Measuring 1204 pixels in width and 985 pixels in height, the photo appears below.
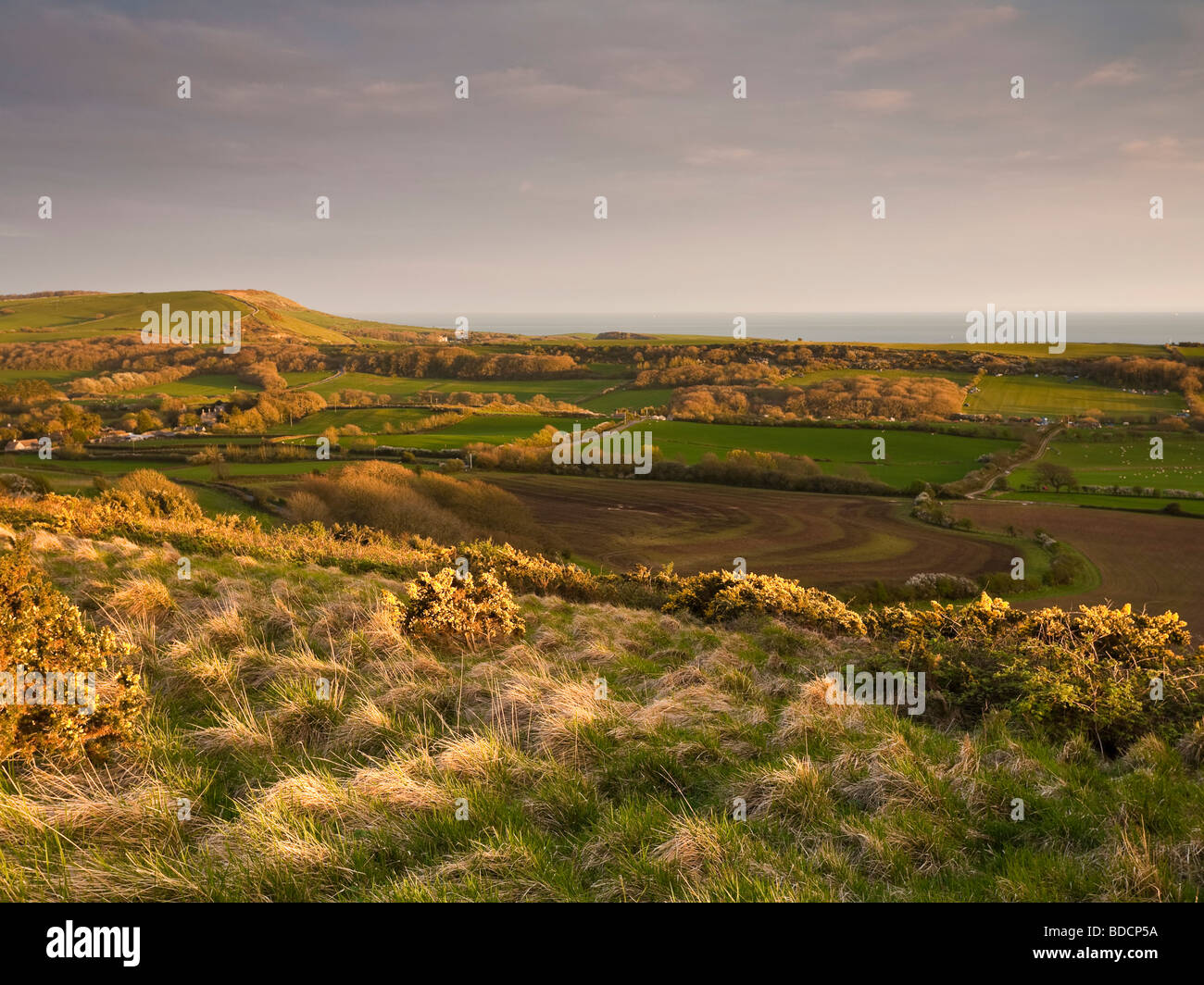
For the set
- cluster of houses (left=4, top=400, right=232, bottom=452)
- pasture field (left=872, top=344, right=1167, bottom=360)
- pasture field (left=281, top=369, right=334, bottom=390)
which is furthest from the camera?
pasture field (left=872, top=344, right=1167, bottom=360)

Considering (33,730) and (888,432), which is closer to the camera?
(33,730)

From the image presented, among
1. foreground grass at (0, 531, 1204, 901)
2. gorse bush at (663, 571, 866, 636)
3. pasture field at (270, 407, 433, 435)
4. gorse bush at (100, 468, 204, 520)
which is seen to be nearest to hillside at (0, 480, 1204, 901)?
foreground grass at (0, 531, 1204, 901)

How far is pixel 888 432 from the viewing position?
95.9 m

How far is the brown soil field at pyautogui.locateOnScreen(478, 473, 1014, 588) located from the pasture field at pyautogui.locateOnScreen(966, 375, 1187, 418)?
74134 mm

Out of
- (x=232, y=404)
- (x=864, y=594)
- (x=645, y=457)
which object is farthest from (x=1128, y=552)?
(x=232, y=404)

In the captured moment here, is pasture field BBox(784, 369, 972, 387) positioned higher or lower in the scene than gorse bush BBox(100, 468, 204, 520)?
higher

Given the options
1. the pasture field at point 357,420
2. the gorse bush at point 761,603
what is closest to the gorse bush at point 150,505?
the gorse bush at point 761,603

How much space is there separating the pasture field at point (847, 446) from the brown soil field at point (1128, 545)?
44.4 ft

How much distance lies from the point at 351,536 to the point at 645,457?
46302mm

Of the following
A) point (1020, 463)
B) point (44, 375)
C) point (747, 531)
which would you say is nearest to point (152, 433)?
point (44, 375)

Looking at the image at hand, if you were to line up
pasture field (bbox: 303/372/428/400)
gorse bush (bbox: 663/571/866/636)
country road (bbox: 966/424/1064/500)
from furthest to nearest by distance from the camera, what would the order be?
pasture field (bbox: 303/372/428/400), country road (bbox: 966/424/1064/500), gorse bush (bbox: 663/571/866/636)

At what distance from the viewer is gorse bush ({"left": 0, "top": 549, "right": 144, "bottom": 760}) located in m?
4.48

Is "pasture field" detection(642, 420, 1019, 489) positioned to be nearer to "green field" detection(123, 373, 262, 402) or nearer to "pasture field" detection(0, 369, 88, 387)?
"green field" detection(123, 373, 262, 402)
